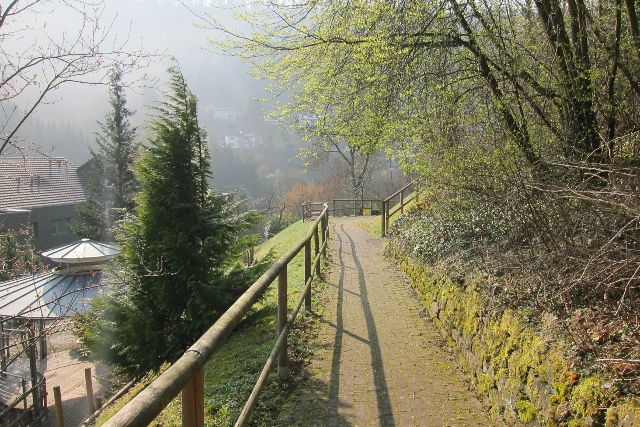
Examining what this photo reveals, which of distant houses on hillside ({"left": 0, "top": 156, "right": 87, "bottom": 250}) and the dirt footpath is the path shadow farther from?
distant houses on hillside ({"left": 0, "top": 156, "right": 87, "bottom": 250})

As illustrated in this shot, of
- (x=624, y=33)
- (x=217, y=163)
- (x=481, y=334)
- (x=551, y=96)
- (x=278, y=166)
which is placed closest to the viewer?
(x=481, y=334)

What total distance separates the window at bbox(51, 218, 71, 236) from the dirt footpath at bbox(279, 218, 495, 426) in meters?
29.9

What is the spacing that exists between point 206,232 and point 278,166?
257ft

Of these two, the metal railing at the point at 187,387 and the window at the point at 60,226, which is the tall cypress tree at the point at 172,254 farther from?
the window at the point at 60,226

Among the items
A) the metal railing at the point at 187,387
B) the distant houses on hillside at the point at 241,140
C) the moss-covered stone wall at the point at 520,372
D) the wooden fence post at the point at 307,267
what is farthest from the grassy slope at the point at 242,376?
the distant houses on hillside at the point at 241,140

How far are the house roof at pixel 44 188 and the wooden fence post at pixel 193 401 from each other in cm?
2892

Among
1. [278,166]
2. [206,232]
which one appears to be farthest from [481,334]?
[278,166]

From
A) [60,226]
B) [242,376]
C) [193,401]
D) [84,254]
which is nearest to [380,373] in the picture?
[242,376]

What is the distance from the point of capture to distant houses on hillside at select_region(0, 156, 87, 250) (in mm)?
28812

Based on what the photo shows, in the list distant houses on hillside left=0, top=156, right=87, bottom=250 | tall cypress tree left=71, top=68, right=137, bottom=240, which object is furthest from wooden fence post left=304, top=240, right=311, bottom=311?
distant houses on hillside left=0, top=156, right=87, bottom=250

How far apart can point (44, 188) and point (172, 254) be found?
3024cm

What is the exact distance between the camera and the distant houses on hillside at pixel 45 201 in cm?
2881

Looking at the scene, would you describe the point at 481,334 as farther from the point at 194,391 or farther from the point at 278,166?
the point at 278,166

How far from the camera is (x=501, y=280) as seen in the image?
4.64 metres
